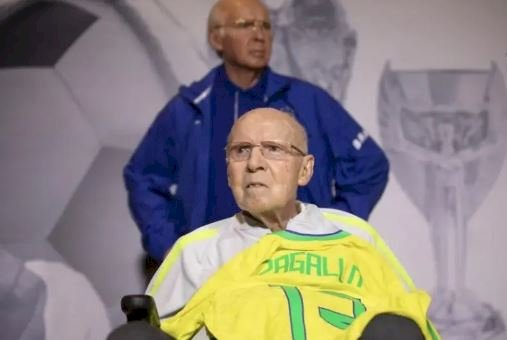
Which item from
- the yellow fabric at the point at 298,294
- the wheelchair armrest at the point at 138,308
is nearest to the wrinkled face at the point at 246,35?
the yellow fabric at the point at 298,294

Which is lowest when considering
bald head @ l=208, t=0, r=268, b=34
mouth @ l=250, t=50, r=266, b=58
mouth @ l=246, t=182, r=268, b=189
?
mouth @ l=246, t=182, r=268, b=189

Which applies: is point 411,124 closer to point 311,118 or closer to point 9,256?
point 311,118

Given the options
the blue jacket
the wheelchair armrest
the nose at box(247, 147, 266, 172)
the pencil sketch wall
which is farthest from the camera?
the pencil sketch wall

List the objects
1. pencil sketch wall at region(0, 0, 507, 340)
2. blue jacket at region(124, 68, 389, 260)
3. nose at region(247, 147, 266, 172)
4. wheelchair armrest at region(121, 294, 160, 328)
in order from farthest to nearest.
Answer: pencil sketch wall at region(0, 0, 507, 340), blue jacket at region(124, 68, 389, 260), nose at region(247, 147, 266, 172), wheelchair armrest at region(121, 294, 160, 328)

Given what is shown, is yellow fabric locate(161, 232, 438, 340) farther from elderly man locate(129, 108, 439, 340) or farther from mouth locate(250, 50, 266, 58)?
mouth locate(250, 50, 266, 58)

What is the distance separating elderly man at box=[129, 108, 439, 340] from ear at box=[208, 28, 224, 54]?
51cm

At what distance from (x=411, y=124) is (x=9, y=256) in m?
0.99

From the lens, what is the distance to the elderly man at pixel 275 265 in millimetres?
1240

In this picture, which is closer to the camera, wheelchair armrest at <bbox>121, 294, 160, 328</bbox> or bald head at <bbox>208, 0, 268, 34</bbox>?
wheelchair armrest at <bbox>121, 294, 160, 328</bbox>

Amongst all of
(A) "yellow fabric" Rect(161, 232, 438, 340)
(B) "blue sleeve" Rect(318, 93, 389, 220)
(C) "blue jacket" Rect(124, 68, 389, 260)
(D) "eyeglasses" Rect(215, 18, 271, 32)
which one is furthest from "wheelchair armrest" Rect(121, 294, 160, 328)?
(D) "eyeglasses" Rect(215, 18, 271, 32)

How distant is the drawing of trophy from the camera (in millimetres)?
2037

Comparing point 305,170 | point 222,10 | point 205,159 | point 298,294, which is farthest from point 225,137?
point 298,294

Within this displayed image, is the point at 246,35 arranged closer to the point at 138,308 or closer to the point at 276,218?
the point at 276,218

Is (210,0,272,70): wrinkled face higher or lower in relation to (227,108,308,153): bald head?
higher
